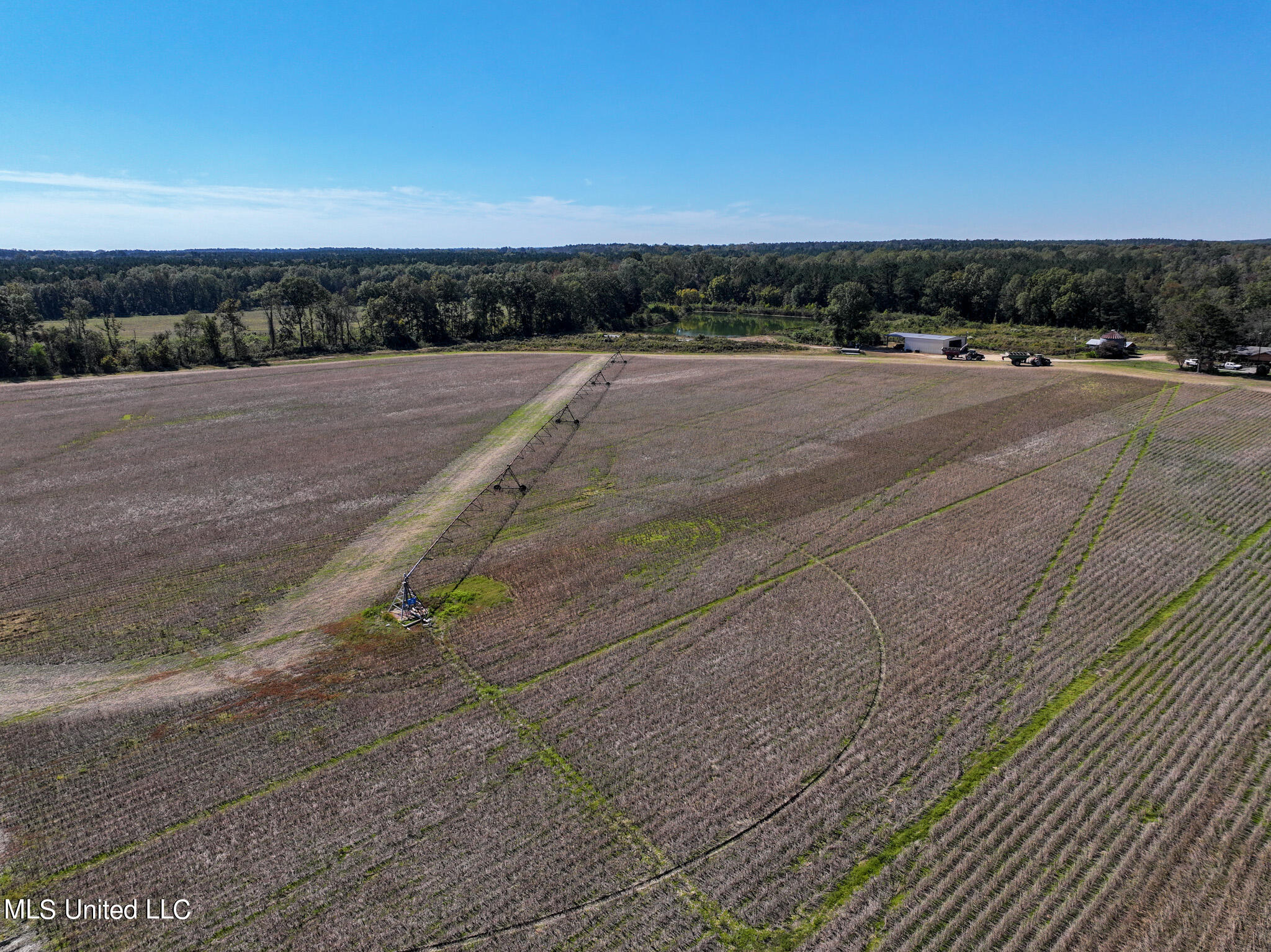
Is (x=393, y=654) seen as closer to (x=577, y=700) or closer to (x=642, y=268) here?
(x=577, y=700)

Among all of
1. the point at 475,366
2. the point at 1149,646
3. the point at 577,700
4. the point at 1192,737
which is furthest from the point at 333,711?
the point at 475,366

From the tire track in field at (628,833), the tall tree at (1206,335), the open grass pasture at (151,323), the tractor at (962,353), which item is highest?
the tall tree at (1206,335)

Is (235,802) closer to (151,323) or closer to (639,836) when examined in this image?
(639,836)

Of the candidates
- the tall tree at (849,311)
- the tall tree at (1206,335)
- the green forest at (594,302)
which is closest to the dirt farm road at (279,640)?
the tall tree at (849,311)

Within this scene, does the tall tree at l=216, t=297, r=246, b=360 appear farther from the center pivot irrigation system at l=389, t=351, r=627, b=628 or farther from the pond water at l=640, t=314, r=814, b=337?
the pond water at l=640, t=314, r=814, b=337

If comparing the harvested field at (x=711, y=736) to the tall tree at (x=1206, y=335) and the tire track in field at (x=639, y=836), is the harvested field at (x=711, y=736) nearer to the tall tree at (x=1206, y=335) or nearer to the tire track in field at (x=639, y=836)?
the tire track in field at (x=639, y=836)
